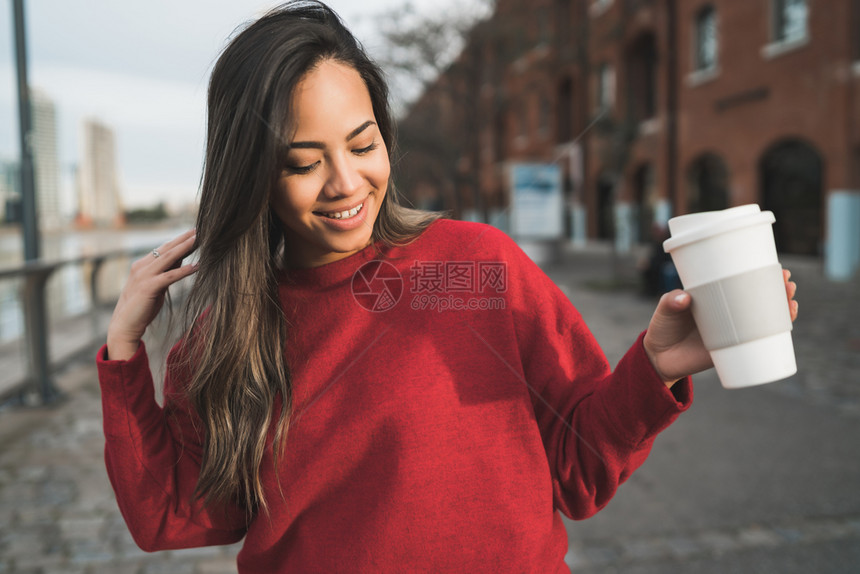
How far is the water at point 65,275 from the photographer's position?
6.09m

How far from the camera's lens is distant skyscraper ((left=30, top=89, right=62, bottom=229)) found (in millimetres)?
5520

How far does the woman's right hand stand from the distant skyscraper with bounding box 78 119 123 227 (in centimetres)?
186

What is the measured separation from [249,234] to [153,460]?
41 centimetres

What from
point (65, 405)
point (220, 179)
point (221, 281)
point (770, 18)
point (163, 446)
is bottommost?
point (65, 405)

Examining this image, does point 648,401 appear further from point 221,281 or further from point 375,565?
point 221,281

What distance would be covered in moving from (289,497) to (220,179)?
0.53 meters

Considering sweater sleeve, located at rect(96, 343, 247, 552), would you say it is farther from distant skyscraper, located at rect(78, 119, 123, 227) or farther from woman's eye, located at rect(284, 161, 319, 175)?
distant skyscraper, located at rect(78, 119, 123, 227)

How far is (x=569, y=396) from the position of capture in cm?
111

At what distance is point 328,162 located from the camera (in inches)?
41.2

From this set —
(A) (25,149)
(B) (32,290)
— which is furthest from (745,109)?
(B) (32,290)

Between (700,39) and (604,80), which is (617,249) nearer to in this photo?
(604,80)

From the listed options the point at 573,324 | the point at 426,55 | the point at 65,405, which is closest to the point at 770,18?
the point at 426,55

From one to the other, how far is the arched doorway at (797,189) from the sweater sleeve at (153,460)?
13730mm

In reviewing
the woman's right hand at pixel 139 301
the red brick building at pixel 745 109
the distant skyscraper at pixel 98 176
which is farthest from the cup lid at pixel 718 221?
the red brick building at pixel 745 109
